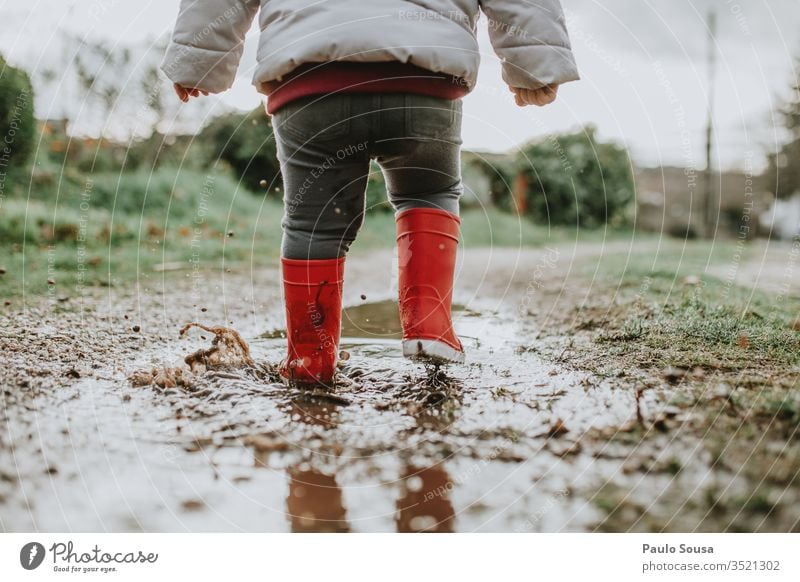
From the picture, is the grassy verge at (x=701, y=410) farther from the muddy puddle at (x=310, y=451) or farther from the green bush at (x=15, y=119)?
the green bush at (x=15, y=119)

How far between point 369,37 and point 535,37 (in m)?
0.34

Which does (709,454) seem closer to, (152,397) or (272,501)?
(272,501)

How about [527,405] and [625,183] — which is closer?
[527,405]

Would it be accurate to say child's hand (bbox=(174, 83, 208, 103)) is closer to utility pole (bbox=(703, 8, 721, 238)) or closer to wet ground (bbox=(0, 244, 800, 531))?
wet ground (bbox=(0, 244, 800, 531))

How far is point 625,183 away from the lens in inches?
344

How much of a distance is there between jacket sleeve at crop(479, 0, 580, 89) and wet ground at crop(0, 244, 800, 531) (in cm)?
61

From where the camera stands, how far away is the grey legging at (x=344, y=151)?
123cm

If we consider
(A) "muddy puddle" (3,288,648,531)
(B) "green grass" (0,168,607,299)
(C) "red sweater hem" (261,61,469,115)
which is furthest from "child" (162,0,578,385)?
(B) "green grass" (0,168,607,299)

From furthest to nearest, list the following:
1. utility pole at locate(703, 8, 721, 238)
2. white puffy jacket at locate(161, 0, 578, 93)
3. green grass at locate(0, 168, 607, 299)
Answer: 1. utility pole at locate(703, 8, 721, 238)
2. green grass at locate(0, 168, 607, 299)
3. white puffy jacket at locate(161, 0, 578, 93)

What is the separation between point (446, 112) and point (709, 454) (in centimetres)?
76

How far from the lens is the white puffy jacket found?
118 centimetres

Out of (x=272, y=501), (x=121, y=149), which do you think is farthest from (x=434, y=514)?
(x=121, y=149)
